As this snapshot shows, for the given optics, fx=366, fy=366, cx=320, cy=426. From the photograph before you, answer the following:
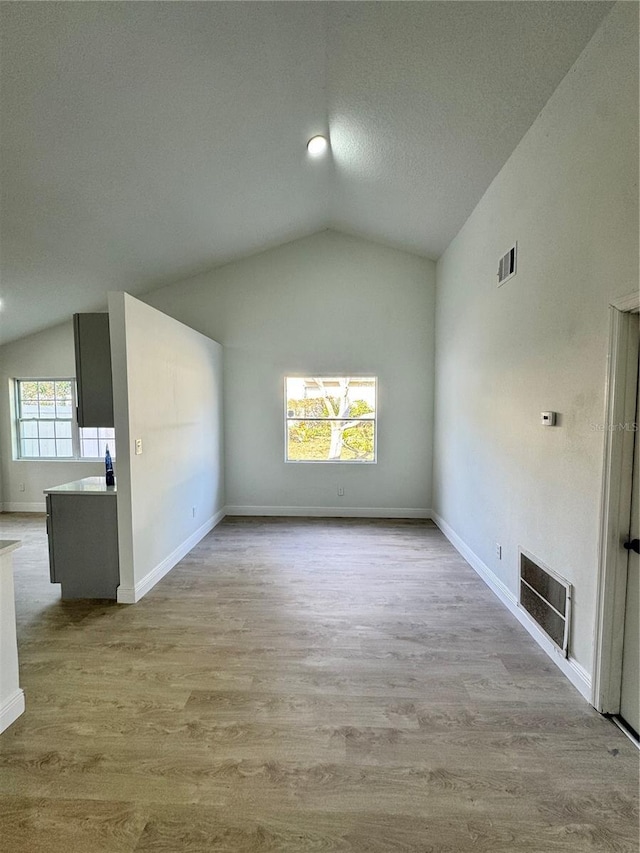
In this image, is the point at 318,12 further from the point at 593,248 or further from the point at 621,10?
the point at 593,248

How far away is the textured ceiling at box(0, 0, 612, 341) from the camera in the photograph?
1938 millimetres

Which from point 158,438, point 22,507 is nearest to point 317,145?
point 158,438

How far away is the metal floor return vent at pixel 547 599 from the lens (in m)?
2.10

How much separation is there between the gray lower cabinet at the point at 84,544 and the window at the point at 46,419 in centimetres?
279

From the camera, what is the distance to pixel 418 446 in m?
5.11

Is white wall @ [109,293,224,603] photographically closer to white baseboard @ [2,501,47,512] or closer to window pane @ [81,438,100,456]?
window pane @ [81,438,100,456]

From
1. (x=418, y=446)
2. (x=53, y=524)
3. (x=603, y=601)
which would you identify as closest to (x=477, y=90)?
(x=603, y=601)

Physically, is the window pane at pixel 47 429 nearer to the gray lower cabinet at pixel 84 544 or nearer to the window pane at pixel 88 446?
the window pane at pixel 88 446

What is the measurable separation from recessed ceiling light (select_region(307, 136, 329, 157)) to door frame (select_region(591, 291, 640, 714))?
264 centimetres

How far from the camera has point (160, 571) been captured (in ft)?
10.7

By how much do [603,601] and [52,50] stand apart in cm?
403

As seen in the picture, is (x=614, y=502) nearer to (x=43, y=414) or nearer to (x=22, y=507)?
(x=43, y=414)

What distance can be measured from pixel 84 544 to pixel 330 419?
322cm

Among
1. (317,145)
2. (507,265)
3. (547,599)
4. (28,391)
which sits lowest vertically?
(547,599)
